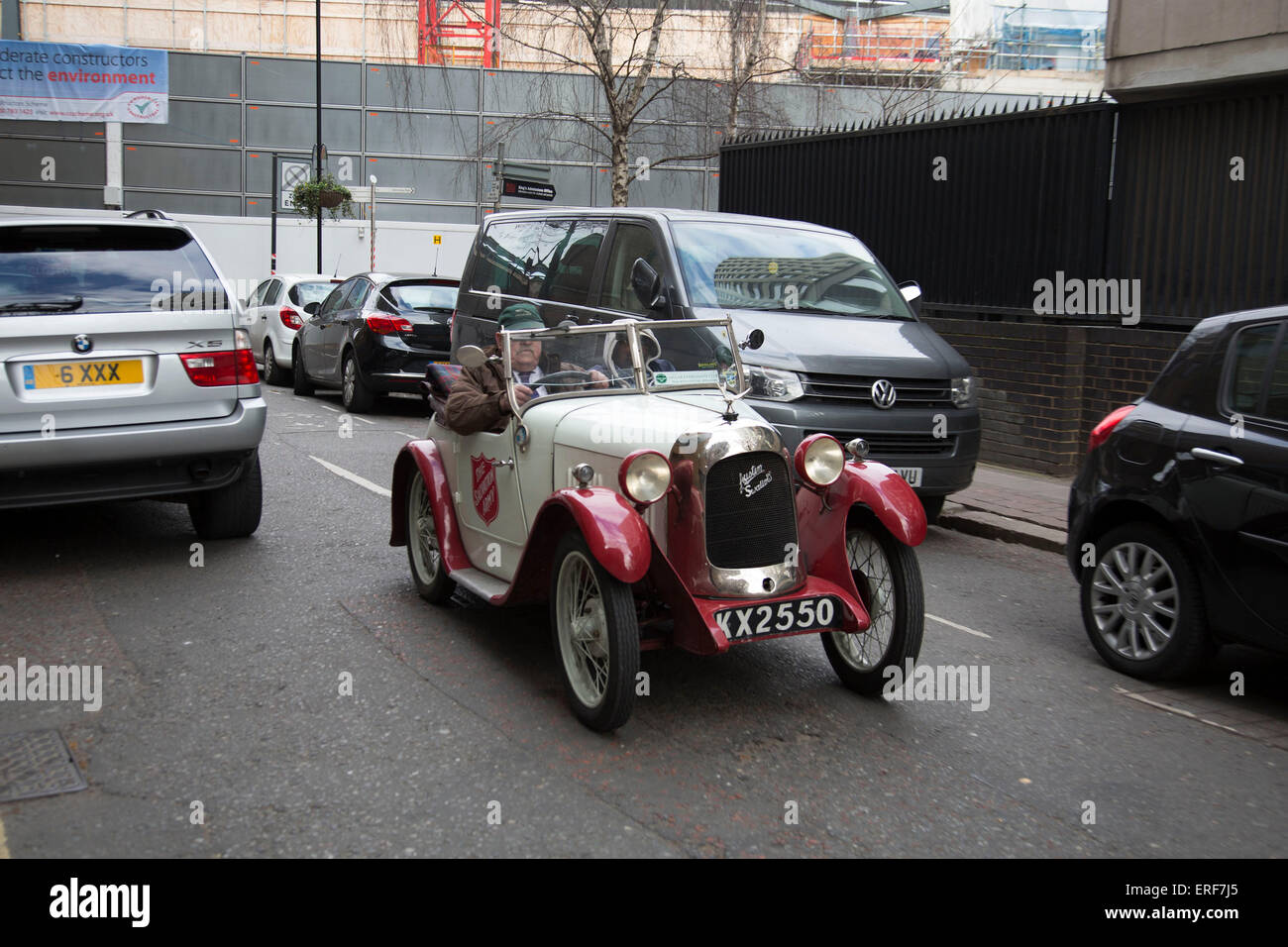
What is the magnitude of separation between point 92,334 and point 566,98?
3144 cm

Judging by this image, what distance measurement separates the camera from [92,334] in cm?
664

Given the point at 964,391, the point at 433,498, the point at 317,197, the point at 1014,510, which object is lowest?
the point at 1014,510

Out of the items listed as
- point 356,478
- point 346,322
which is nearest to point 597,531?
point 356,478

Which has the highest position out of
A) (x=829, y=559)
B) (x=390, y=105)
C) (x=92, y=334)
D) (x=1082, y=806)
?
(x=390, y=105)

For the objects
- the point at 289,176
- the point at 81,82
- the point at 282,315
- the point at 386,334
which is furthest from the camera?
the point at 289,176

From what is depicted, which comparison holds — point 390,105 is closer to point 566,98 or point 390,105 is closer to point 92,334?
point 566,98

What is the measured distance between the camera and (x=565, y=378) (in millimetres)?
5547

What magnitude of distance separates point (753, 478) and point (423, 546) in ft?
7.49

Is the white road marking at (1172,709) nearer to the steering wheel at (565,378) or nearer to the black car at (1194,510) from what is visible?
the black car at (1194,510)

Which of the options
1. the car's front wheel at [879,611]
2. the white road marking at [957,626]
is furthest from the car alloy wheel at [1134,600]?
the car's front wheel at [879,611]

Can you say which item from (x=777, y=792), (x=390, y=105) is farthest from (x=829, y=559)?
(x=390, y=105)

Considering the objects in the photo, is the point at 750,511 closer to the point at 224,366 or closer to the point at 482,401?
the point at 482,401

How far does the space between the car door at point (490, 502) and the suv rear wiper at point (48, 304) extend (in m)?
2.31

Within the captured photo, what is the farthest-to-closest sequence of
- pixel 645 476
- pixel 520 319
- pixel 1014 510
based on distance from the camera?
pixel 1014 510, pixel 520 319, pixel 645 476
